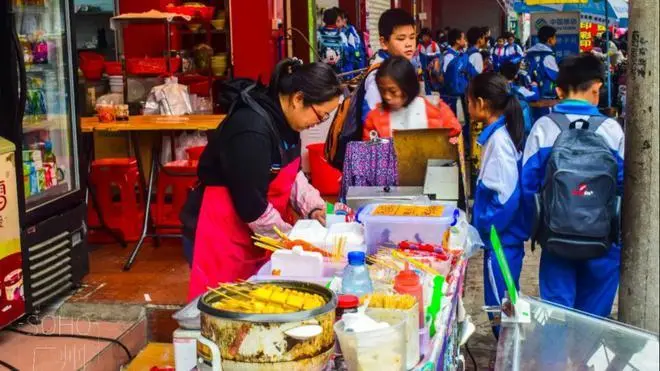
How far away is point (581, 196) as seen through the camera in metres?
4.53

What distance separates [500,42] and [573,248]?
594 inches

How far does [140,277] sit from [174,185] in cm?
108

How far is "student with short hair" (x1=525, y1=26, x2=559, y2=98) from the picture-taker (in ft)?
45.1

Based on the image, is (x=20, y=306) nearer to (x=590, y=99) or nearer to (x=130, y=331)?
(x=130, y=331)

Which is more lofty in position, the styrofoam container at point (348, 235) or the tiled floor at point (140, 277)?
the styrofoam container at point (348, 235)

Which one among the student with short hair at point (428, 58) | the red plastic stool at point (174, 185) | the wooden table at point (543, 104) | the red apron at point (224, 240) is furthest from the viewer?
the student with short hair at point (428, 58)

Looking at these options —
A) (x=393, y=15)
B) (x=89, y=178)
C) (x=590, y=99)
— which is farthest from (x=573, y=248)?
(x=89, y=178)

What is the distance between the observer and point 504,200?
5324 mm

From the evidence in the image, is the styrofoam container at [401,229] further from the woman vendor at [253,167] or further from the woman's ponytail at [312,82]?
the woman's ponytail at [312,82]

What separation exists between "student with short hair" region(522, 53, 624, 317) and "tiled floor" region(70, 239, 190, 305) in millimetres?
2477

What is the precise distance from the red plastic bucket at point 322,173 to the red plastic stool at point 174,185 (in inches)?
84.2

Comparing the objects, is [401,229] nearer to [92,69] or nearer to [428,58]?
[92,69]

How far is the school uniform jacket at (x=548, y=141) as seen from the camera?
189 inches

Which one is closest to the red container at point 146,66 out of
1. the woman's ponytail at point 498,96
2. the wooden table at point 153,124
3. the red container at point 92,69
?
the red container at point 92,69
